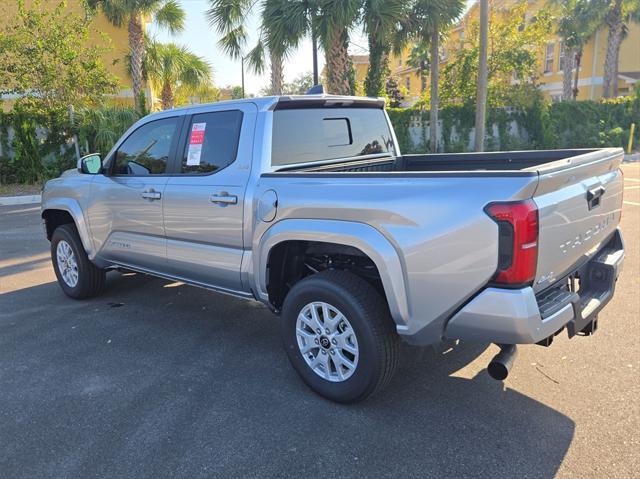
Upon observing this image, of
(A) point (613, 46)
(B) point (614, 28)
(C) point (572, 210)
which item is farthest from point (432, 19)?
(A) point (613, 46)

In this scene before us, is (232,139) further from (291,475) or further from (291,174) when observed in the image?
(291,475)

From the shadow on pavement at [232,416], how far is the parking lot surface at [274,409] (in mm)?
→ 10

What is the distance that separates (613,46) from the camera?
95.9 feet

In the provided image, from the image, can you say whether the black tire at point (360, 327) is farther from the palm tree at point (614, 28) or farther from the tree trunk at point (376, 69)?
the palm tree at point (614, 28)

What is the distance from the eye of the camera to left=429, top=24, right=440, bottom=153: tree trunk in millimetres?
16375

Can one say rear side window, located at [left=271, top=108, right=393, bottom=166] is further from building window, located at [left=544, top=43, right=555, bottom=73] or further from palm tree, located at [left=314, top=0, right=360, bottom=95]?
building window, located at [left=544, top=43, right=555, bottom=73]

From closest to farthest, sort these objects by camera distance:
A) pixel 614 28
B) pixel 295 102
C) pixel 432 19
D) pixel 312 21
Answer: pixel 295 102, pixel 312 21, pixel 432 19, pixel 614 28

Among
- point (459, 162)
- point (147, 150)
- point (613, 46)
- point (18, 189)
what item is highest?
point (613, 46)

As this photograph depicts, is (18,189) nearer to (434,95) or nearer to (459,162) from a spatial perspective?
(434,95)

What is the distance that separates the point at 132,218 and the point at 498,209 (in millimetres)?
3288

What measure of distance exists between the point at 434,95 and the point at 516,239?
1696cm

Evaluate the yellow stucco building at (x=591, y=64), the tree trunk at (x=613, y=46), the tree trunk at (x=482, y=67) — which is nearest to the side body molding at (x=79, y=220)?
the tree trunk at (x=482, y=67)

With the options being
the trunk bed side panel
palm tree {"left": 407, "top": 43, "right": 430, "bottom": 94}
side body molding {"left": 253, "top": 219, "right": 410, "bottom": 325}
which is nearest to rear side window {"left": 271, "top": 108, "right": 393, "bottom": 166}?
side body molding {"left": 253, "top": 219, "right": 410, "bottom": 325}

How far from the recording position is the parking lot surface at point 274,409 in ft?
8.87
